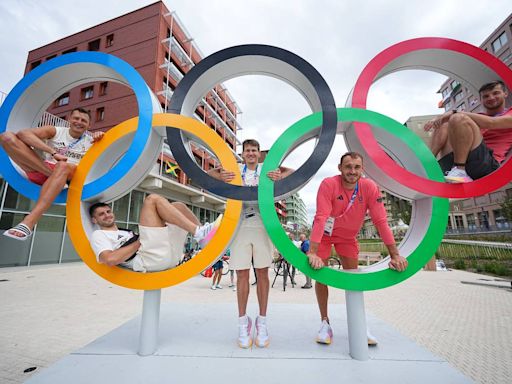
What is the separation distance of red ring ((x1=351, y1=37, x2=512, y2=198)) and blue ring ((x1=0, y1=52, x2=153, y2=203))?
7.14ft

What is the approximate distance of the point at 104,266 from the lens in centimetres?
245

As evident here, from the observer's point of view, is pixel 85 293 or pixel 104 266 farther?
pixel 85 293

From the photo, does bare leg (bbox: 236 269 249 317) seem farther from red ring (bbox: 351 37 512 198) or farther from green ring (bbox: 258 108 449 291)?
red ring (bbox: 351 37 512 198)

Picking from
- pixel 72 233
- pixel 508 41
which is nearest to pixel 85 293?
pixel 72 233

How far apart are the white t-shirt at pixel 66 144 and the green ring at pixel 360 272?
2.08 metres

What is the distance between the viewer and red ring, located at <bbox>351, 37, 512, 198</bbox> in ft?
7.80

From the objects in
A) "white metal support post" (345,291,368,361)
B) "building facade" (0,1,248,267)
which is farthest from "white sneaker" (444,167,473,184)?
"building facade" (0,1,248,267)

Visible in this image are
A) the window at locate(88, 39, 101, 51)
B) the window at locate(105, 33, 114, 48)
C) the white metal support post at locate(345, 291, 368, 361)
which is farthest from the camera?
the window at locate(88, 39, 101, 51)

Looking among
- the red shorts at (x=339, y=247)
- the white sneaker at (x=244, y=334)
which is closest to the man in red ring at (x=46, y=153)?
the white sneaker at (x=244, y=334)

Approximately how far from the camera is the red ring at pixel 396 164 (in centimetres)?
238

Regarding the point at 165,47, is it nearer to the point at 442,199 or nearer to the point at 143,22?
the point at 143,22

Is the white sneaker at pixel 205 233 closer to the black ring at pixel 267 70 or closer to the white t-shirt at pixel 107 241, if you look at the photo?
the black ring at pixel 267 70

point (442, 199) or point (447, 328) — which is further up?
point (442, 199)

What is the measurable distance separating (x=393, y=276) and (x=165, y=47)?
2187cm
